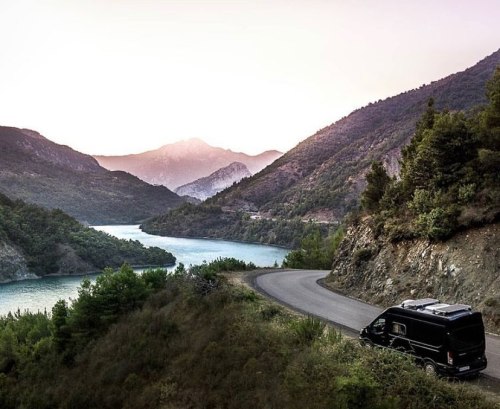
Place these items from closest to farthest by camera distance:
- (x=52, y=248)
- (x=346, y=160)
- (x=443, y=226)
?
(x=443, y=226) → (x=52, y=248) → (x=346, y=160)

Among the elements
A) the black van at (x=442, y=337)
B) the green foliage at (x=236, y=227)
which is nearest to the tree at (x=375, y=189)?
the black van at (x=442, y=337)

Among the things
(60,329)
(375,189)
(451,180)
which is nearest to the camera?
(451,180)

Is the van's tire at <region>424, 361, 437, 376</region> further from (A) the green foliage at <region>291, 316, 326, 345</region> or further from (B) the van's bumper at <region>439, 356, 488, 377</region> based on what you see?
(A) the green foliage at <region>291, 316, 326, 345</region>

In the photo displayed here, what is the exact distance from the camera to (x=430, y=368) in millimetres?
12055

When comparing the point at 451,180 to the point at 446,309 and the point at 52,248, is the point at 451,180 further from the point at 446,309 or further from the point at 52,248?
the point at 52,248

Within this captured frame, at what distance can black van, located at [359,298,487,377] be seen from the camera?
38.1ft

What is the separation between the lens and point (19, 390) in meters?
27.6

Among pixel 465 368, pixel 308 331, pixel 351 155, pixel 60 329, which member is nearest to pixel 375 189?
pixel 308 331

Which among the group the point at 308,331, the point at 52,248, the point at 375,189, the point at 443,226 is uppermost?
the point at 375,189

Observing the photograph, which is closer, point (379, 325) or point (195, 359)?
point (379, 325)

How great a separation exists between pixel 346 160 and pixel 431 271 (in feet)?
497

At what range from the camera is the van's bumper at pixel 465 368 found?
11602 millimetres

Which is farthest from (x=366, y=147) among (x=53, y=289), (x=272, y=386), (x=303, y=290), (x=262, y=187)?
(x=272, y=386)

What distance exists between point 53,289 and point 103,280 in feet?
197
